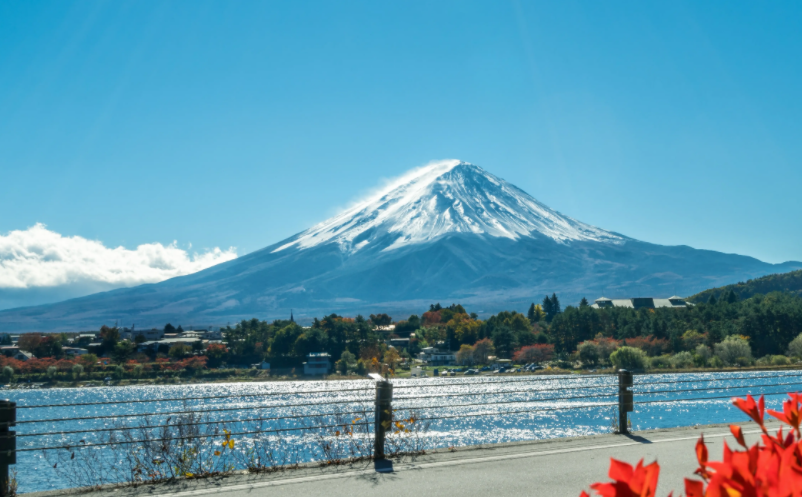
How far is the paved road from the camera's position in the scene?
5.99 m

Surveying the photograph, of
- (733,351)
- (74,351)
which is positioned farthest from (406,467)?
(74,351)

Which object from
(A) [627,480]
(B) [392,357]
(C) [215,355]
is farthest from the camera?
(C) [215,355]

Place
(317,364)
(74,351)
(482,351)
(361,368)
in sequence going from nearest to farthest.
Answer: (361,368)
(317,364)
(482,351)
(74,351)

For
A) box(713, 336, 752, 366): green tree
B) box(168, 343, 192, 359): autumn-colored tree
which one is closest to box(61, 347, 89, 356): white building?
box(168, 343, 192, 359): autumn-colored tree

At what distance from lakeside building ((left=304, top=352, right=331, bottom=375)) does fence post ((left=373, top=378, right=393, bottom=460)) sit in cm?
7423

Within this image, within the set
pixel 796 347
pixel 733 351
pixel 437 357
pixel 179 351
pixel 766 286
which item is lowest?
pixel 437 357

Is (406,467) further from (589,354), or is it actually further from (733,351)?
(589,354)

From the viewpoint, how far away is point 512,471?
673cm

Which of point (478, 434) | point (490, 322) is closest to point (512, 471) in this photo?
point (478, 434)

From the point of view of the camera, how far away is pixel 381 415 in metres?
7.53

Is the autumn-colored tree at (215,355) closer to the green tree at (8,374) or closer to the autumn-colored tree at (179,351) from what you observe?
the autumn-colored tree at (179,351)

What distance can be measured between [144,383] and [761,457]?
3218 inches

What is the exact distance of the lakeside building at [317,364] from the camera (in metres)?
80.7

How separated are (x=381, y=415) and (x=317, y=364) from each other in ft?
247
